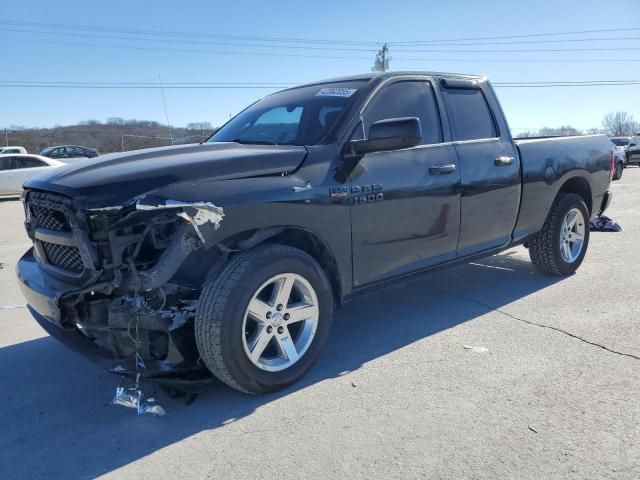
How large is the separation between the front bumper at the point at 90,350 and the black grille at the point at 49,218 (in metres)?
0.33

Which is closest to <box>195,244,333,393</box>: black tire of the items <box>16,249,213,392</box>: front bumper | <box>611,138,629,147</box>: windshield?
<box>16,249,213,392</box>: front bumper

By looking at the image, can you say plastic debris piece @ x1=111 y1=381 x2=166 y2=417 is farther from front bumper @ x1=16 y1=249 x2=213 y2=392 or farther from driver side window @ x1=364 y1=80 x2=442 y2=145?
driver side window @ x1=364 y1=80 x2=442 y2=145

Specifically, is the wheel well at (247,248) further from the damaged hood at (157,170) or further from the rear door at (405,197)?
the damaged hood at (157,170)

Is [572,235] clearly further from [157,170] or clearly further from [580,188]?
[157,170]

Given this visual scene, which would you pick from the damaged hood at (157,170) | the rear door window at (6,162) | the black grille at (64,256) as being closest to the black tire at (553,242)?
the damaged hood at (157,170)

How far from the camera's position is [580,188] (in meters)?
5.80

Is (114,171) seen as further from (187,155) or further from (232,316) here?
(232,316)

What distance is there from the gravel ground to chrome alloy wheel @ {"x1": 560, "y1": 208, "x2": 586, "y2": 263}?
3.40ft

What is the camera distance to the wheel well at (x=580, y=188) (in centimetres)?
563

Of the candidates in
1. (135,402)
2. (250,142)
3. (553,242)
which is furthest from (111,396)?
(553,242)

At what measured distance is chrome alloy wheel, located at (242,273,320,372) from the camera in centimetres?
311

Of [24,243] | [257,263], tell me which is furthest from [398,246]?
[24,243]

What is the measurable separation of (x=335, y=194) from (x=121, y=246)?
138 cm

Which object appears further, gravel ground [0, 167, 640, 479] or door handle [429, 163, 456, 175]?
door handle [429, 163, 456, 175]
